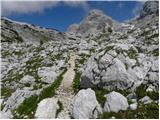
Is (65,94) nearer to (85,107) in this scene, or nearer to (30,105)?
(30,105)

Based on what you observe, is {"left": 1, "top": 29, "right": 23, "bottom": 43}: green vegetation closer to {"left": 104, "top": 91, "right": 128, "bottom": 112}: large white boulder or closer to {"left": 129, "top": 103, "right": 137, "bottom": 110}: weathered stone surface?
{"left": 104, "top": 91, "right": 128, "bottom": 112}: large white boulder

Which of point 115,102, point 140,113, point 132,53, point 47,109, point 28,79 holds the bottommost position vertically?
point 140,113

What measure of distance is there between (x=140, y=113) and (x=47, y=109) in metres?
6.94

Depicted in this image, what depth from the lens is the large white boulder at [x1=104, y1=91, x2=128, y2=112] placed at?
22.2 meters

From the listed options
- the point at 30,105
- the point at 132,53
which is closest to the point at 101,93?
the point at 30,105

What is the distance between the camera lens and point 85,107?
22.4 metres

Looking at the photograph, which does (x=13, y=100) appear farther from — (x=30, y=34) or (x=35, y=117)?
(x=30, y=34)

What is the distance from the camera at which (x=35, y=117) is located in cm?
2289

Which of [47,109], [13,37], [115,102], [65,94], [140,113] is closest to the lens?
[140,113]

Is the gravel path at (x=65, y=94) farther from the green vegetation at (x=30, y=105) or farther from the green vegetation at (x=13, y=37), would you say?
the green vegetation at (x=13, y=37)

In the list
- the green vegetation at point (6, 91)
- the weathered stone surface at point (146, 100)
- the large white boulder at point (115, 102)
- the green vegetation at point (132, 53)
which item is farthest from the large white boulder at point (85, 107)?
the green vegetation at point (6, 91)

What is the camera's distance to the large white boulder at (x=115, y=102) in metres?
22.2

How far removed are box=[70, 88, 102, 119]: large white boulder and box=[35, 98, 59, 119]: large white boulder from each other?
1448 mm

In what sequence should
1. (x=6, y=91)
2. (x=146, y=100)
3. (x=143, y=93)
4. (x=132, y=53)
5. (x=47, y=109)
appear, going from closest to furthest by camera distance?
1. (x=146, y=100)
2. (x=47, y=109)
3. (x=143, y=93)
4. (x=132, y=53)
5. (x=6, y=91)
